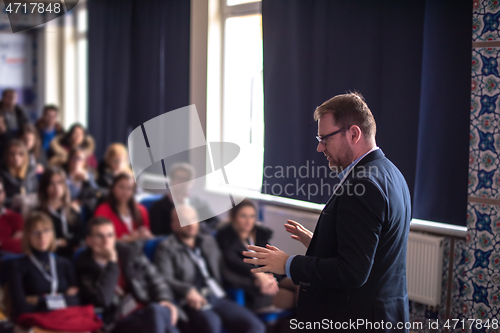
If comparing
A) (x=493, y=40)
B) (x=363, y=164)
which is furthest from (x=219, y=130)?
(x=493, y=40)

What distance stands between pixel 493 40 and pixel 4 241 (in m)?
3.19

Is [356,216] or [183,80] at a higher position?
[183,80]

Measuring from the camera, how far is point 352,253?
1208 millimetres

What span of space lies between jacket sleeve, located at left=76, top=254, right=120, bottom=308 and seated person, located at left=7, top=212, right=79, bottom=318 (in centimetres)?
6

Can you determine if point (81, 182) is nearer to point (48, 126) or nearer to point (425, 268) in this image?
point (48, 126)

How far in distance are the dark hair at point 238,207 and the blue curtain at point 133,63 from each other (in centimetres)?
63

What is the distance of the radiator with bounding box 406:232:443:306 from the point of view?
2326mm

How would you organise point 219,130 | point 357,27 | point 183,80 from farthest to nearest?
point 183,80 → point 219,130 → point 357,27

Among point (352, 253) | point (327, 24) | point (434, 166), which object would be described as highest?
point (327, 24)

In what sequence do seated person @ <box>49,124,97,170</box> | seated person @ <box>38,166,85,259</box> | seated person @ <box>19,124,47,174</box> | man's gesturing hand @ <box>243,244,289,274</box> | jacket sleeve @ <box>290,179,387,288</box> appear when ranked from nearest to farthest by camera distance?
jacket sleeve @ <box>290,179,387,288</box>, man's gesturing hand @ <box>243,244,289,274</box>, seated person @ <box>38,166,85,259</box>, seated person @ <box>19,124,47,174</box>, seated person @ <box>49,124,97,170</box>

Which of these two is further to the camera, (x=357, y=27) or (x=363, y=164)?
(x=357, y=27)

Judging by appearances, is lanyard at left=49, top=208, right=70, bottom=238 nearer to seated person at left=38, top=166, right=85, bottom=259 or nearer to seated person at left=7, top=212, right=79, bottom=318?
seated person at left=38, top=166, right=85, bottom=259

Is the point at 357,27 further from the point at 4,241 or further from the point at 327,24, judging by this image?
the point at 4,241

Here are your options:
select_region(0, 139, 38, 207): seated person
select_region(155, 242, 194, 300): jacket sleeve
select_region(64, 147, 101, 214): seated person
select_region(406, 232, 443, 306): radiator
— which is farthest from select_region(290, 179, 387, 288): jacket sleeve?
select_region(0, 139, 38, 207): seated person
